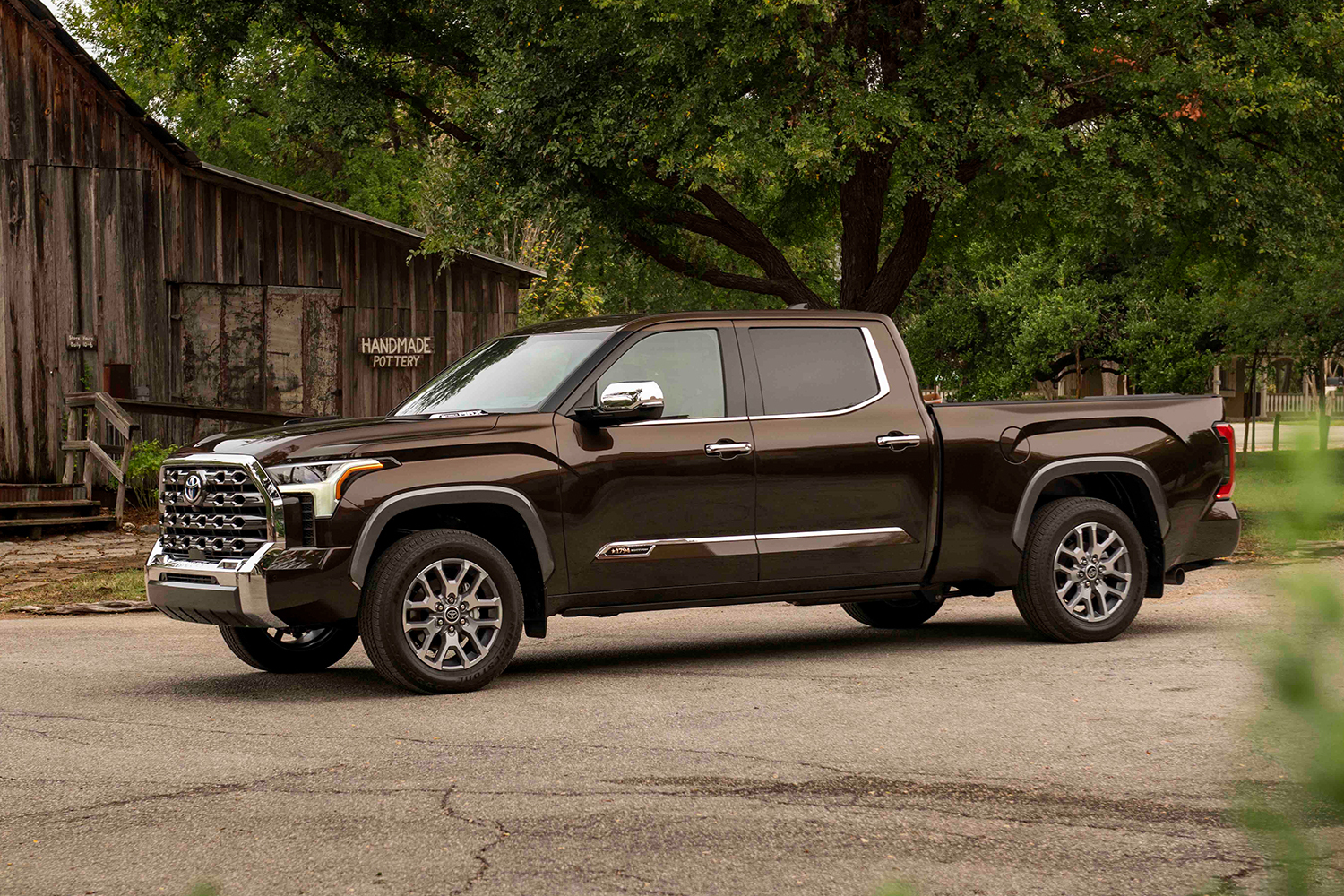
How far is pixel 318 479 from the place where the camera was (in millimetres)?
7645

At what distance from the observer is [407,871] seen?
15.6ft

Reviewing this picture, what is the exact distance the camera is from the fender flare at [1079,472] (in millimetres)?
9266

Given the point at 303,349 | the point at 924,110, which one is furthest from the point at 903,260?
the point at 303,349

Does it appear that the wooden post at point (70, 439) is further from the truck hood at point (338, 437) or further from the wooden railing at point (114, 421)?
the truck hood at point (338, 437)

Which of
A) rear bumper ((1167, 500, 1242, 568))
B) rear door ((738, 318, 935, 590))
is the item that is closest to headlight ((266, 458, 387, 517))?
rear door ((738, 318, 935, 590))

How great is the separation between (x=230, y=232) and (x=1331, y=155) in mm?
14338

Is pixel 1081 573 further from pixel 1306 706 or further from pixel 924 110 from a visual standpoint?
pixel 924 110

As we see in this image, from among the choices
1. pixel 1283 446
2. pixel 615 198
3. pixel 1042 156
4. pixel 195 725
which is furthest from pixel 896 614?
pixel 615 198

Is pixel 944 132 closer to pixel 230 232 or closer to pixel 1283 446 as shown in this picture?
pixel 230 232

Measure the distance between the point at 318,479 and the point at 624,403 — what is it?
5.34 ft

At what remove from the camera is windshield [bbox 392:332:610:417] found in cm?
864

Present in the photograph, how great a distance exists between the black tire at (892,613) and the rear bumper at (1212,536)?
181 cm

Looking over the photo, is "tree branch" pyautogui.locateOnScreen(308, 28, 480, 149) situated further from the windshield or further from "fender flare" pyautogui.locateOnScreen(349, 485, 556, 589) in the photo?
"fender flare" pyautogui.locateOnScreen(349, 485, 556, 589)

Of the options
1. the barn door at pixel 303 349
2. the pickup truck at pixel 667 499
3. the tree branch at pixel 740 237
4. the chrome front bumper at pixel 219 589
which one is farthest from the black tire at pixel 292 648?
the tree branch at pixel 740 237
